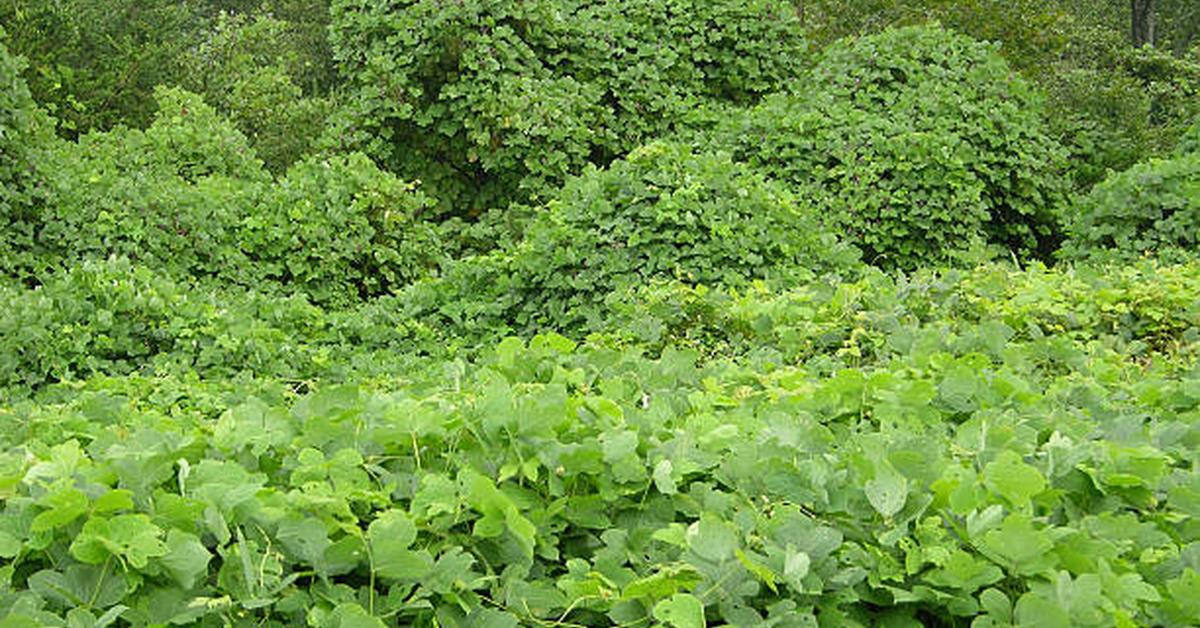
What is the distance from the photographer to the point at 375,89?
8.32m

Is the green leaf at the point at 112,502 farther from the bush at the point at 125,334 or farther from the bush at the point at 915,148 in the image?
the bush at the point at 915,148

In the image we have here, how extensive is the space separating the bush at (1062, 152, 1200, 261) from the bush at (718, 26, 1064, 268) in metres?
0.55

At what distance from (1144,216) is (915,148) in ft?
4.51

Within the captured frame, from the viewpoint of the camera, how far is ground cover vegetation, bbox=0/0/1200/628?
58.7 inches

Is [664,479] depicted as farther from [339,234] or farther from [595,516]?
[339,234]

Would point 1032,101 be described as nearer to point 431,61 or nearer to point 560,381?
point 431,61

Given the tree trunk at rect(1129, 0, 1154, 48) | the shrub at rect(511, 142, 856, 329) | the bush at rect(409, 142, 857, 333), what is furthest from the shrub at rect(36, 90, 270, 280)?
the tree trunk at rect(1129, 0, 1154, 48)

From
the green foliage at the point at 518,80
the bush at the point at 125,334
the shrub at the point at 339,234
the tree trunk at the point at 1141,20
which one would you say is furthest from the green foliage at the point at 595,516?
the tree trunk at the point at 1141,20

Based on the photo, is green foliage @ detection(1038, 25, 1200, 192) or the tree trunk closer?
green foliage @ detection(1038, 25, 1200, 192)

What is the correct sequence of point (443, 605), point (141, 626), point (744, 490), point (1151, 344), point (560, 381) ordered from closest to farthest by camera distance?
point (141, 626) → point (443, 605) → point (744, 490) → point (560, 381) → point (1151, 344)

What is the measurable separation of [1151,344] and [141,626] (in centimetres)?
371

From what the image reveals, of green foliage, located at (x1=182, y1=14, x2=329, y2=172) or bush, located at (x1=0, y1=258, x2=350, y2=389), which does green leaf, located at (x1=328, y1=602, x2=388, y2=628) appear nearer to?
bush, located at (x1=0, y1=258, x2=350, y2=389)

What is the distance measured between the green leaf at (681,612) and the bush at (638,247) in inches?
167

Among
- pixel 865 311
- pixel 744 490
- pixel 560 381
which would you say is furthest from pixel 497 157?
pixel 744 490
